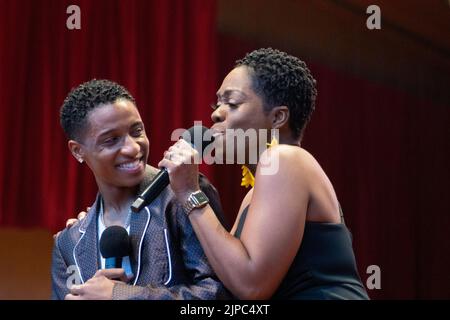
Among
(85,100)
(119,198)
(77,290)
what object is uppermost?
(85,100)

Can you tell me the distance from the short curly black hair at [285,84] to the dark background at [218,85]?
3.10 feet

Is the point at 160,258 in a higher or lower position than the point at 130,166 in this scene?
lower

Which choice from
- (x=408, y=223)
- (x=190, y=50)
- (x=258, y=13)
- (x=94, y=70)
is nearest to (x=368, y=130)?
(x=408, y=223)

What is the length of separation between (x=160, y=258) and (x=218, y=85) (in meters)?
1.48

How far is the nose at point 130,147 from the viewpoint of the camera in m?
1.37

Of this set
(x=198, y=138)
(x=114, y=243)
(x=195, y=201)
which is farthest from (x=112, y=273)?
(x=198, y=138)

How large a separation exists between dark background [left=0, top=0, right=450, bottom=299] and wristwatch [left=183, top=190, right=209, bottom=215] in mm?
1047

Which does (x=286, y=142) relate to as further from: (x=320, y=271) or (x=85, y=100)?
(x=85, y=100)

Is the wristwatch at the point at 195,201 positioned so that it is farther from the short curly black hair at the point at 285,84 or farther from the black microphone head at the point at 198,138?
the short curly black hair at the point at 285,84

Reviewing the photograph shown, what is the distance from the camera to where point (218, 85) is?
2682mm

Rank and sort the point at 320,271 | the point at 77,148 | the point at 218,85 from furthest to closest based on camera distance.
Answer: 1. the point at 218,85
2. the point at 77,148
3. the point at 320,271

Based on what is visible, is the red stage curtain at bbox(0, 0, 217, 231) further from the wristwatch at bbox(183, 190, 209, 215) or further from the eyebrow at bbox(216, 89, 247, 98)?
the wristwatch at bbox(183, 190, 209, 215)

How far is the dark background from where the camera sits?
88.7 inches

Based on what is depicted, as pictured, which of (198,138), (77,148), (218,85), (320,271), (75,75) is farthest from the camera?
(218,85)
